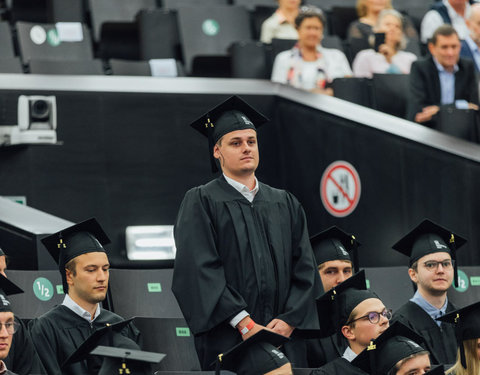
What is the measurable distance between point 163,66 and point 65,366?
449 centimetres

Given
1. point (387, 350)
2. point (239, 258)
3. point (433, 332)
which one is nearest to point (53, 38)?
point (433, 332)

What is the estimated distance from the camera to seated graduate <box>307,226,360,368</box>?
21.9ft

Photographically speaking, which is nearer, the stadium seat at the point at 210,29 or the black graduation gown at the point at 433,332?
the black graduation gown at the point at 433,332

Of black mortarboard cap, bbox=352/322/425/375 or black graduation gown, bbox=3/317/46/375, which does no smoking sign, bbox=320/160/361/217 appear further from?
black graduation gown, bbox=3/317/46/375

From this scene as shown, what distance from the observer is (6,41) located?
988cm

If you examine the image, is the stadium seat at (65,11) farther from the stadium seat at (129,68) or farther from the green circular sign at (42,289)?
the green circular sign at (42,289)

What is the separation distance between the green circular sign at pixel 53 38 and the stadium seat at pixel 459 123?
121 inches

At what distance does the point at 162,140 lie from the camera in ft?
30.5

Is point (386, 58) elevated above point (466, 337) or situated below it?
above

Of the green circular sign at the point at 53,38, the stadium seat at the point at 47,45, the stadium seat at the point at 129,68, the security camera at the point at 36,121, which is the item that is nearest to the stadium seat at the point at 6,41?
the stadium seat at the point at 47,45

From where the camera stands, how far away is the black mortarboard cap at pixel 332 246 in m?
7.00

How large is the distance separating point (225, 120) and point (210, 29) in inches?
184

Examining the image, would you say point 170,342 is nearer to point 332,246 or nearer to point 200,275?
point 200,275

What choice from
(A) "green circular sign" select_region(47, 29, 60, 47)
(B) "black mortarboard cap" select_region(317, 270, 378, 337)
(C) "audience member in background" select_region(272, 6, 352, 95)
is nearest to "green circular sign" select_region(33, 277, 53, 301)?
(B) "black mortarboard cap" select_region(317, 270, 378, 337)
